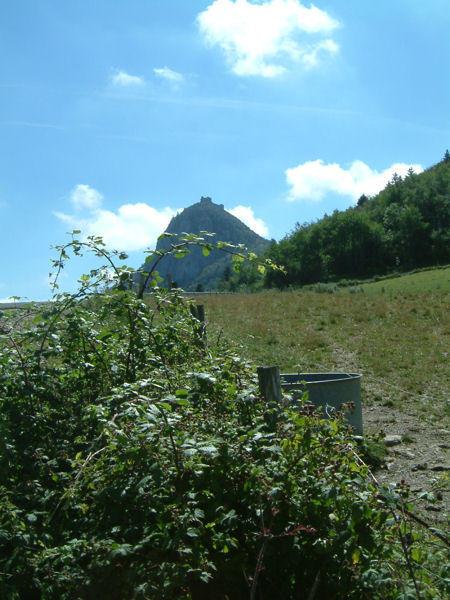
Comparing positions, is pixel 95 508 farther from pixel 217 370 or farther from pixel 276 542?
pixel 217 370

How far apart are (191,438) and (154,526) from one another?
43 centimetres

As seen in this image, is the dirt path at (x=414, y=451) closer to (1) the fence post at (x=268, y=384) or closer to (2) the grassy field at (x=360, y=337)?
(2) the grassy field at (x=360, y=337)

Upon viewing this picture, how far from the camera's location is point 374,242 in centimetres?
9125

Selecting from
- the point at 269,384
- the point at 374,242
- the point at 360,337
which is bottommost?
the point at 360,337

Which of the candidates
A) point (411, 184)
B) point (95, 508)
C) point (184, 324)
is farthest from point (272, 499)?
point (411, 184)

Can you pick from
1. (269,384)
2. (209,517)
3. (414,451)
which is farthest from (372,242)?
(209,517)

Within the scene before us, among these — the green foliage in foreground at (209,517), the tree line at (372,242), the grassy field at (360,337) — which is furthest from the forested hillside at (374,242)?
the green foliage in foreground at (209,517)

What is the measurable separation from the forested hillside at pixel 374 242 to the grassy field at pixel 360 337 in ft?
170

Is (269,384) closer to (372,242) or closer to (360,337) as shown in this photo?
(360,337)

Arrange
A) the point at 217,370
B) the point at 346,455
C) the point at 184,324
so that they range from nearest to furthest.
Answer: the point at 346,455
the point at 217,370
the point at 184,324

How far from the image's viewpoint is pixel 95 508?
9.43 feet

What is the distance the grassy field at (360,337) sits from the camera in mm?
10539

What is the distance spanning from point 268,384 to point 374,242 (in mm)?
91618

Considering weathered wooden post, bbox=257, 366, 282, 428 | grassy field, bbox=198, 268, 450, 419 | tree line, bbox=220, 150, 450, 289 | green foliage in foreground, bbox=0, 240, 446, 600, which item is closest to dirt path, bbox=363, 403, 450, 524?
grassy field, bbox=198, 268, 450, 419
